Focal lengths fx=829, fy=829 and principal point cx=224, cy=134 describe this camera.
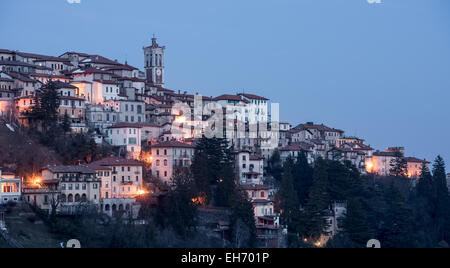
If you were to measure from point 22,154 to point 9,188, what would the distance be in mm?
4557

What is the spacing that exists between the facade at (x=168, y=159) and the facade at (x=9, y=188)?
1189 cm

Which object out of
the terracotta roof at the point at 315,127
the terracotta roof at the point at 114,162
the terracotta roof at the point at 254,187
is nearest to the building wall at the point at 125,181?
the terracotta roof at the point at 114,162

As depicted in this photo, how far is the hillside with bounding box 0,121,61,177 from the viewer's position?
161ft

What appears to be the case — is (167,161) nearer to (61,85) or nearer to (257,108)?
(61,85)

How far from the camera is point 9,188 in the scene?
45688mm

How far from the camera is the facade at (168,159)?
55.8m

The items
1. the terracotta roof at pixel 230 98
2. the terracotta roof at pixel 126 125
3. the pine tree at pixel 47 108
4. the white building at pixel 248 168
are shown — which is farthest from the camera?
the terracotta roof at pixel 230 98

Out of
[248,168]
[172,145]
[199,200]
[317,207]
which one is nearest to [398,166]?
[248,168]

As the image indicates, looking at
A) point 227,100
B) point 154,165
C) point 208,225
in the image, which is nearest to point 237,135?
point 227,100

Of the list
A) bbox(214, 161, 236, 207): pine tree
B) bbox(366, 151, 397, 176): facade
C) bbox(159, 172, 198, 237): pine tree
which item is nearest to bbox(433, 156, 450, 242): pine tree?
bbox(366, 151, 397, 176): facade

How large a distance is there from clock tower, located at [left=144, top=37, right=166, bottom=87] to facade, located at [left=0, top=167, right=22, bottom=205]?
3923 cm

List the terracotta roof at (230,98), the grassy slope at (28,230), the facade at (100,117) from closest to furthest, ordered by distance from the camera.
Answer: the grassy slope at (28,230) < the facade at (100,117) < the terracotta roof at (230,98)

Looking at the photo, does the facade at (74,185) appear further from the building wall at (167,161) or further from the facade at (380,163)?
the facade at (380,163)
